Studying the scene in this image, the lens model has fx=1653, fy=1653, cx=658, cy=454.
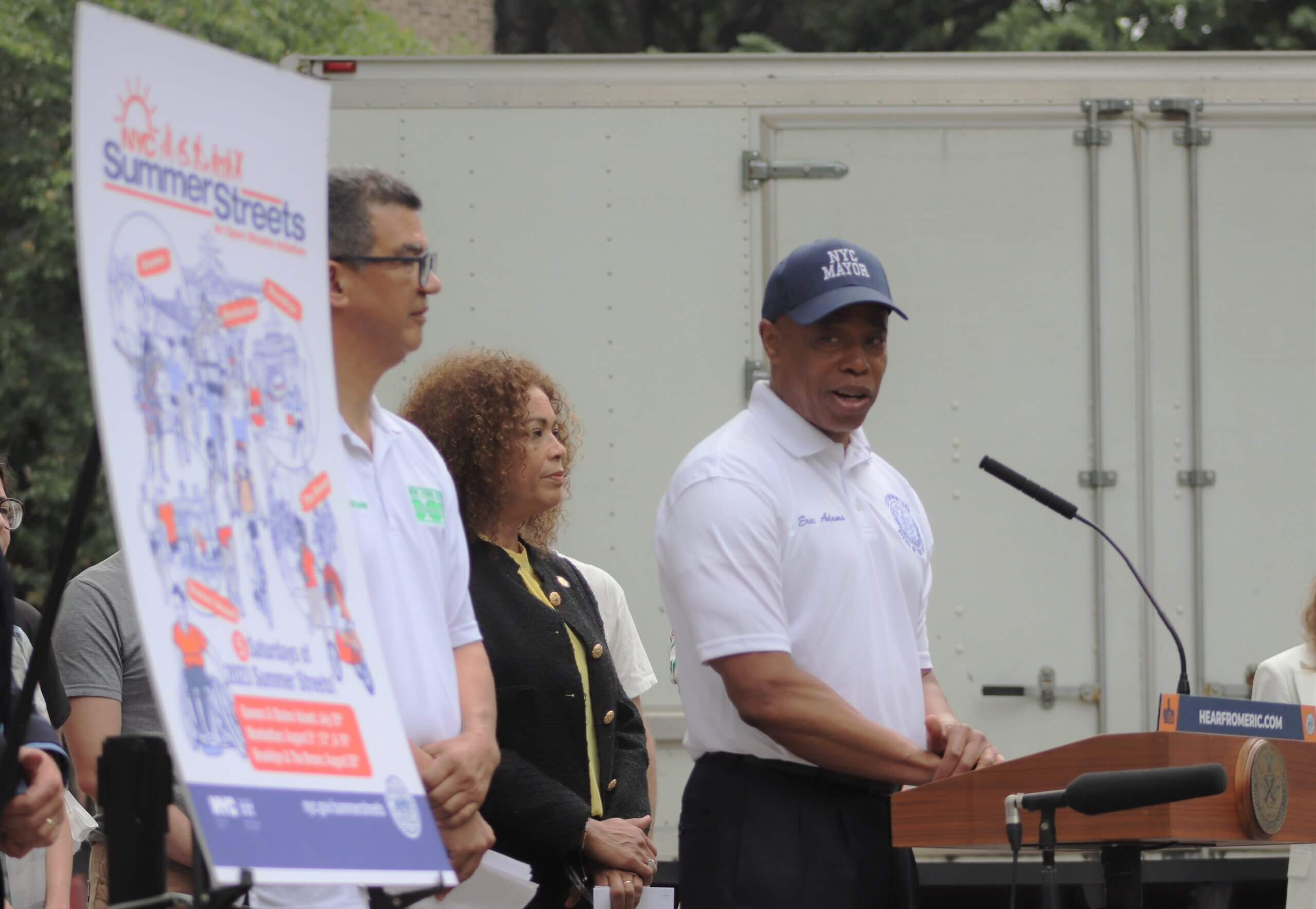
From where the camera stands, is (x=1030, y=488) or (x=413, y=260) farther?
(x=1030, y=488)

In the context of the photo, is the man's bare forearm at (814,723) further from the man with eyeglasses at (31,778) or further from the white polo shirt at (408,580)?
the man with eyeglasses at (31,778)

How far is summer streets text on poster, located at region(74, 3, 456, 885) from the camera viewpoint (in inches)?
71.8

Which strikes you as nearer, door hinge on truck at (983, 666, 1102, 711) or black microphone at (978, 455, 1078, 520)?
black microphone at (978, 455, 1078, 520)

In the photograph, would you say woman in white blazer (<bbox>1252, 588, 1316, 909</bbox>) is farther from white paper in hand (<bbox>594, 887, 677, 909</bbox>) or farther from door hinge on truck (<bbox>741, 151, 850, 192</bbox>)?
door hinge on truck (<bbox>741, 151, 850, 192</bbox>)

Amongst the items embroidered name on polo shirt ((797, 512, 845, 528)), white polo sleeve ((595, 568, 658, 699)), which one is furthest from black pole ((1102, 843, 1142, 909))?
white polo sleeve ((595, 568, 658, 699))

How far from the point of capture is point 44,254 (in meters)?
16.0

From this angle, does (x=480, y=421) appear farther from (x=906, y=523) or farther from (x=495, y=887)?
(x=495, y=887)

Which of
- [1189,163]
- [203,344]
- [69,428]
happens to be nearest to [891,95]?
[1189,163]

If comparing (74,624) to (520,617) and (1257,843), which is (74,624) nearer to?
(520,617)

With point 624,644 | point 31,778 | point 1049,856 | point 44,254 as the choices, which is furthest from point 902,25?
point 31,778

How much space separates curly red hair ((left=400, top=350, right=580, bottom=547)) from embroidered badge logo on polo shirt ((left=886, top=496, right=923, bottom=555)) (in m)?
0.99

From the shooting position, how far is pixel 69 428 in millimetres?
16266

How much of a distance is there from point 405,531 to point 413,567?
3.1 inches

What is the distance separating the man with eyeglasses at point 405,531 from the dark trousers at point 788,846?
0.60 meters
